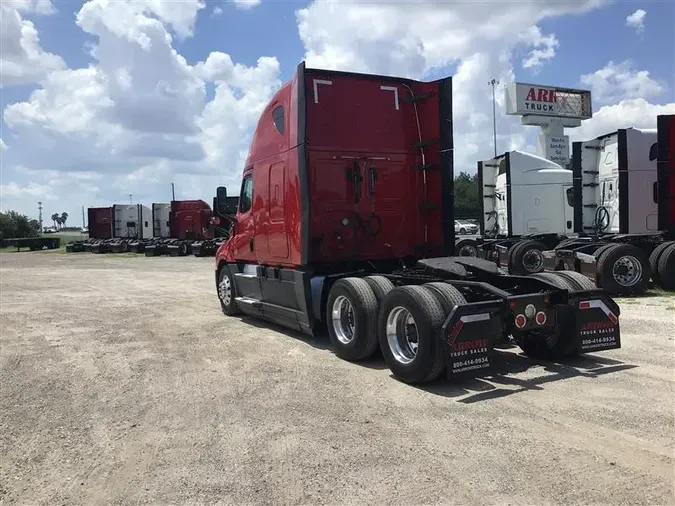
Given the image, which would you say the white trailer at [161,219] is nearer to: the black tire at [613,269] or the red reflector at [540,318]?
the black tire at [613,269]

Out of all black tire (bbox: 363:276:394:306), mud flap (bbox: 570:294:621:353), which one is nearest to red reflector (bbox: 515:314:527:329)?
mud flap (bbox: 570:294:621:353)

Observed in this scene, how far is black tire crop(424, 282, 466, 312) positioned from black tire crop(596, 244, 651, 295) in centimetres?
692

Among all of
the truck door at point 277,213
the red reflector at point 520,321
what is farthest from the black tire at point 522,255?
the red reflector at point 520,321

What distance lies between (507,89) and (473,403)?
44.6 metres

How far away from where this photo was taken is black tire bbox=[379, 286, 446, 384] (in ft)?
17.7

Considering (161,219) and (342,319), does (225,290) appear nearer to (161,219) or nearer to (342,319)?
(342,319)

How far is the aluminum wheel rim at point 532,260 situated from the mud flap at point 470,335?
9806 millimetres

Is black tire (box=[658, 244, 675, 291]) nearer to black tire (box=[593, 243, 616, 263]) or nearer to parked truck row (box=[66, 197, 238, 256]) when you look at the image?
black tire (box=[593, 243, 616, 263])

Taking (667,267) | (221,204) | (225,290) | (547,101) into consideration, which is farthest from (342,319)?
(547,101)

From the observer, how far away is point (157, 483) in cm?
372

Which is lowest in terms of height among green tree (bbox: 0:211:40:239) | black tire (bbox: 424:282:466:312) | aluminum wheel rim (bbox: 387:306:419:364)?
aluminum wheel rim (bbox: 387:306:419:364)

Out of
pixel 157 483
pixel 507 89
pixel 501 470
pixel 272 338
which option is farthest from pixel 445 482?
pixel 507 89

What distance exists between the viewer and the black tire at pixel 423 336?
17.7ft

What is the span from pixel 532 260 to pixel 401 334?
32.6ft
